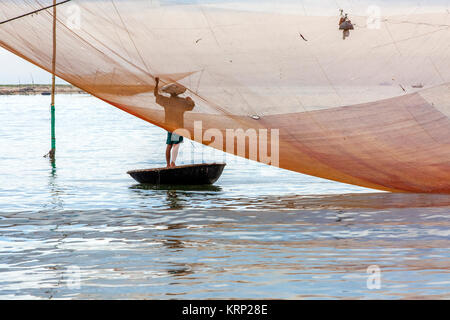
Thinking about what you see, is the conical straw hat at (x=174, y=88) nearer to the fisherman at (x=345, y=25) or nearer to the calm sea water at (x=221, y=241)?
the calm sea water at (x=221, y=241)

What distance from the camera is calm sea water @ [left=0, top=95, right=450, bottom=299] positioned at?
7258 mm

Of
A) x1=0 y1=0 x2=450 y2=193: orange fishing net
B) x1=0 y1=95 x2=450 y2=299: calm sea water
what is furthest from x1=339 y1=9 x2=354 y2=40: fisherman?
x1=0 y1=95 x2=450 y2=299: calm sea water

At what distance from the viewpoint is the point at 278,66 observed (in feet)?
29.3

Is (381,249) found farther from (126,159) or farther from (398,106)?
(126,159)

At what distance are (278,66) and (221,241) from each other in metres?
2.10

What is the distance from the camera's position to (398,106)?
29.7 feet

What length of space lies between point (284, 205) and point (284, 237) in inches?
A: 117

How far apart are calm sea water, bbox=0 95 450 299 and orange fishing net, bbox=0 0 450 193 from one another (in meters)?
1.14

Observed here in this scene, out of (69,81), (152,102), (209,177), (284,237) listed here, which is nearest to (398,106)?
(284,237)

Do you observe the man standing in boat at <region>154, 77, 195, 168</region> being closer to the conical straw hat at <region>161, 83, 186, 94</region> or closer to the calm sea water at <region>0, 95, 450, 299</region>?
the conical straw hat at <region>161, 83, 186, 94</region>

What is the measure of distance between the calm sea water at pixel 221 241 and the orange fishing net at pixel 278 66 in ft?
3.73

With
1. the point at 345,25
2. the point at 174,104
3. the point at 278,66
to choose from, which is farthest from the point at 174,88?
the point at 345,25

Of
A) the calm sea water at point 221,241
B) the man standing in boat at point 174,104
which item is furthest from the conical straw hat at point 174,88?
the calm sea water at point 221,241

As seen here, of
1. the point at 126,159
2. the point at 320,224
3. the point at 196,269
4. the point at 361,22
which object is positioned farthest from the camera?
the point at 126,159
